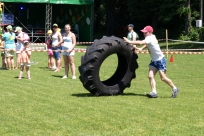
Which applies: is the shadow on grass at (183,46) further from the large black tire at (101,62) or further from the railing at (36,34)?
the large black tire at (101,62)

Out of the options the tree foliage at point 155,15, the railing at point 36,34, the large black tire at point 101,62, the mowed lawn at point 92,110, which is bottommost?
the mowed lawn at point 92,110

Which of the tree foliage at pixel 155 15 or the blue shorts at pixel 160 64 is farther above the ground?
the tree foliage at pixel 155 15

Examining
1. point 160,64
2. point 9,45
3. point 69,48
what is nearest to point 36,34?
point 9,45

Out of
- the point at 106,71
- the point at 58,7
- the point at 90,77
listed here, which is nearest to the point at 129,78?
the point at 90,77

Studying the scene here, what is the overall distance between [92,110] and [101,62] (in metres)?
2.37

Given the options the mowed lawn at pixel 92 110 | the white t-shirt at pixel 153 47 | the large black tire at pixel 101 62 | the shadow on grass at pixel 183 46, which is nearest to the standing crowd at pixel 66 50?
the white t-shirt at pixel 153 47

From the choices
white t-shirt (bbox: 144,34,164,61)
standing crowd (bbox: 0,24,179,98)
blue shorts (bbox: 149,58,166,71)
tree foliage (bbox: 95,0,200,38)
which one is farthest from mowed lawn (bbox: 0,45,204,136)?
tree foliage (bbox: 95,0,200,38)

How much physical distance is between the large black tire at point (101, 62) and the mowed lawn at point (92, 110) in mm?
285

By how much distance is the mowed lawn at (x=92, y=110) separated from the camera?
8473mm

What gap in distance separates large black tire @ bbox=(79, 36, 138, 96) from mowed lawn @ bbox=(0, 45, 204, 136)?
0.28m

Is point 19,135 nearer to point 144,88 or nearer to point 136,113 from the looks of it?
point 136,113

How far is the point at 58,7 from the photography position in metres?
50.2

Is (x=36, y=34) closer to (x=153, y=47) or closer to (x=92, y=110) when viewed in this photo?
(x=153, y=47)

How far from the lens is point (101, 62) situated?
12484mm
